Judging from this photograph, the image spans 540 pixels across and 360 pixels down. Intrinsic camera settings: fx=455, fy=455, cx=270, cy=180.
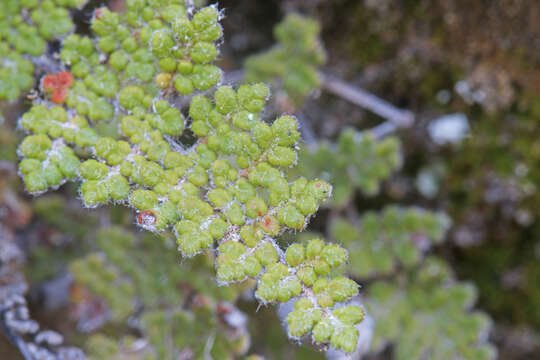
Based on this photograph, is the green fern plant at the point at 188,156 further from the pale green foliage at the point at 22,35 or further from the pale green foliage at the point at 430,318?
the pale green foliage at the point at 430,318

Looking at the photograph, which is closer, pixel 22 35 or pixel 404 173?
pixel 22 35

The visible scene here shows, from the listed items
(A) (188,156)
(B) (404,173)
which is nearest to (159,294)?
(A) (188,156)

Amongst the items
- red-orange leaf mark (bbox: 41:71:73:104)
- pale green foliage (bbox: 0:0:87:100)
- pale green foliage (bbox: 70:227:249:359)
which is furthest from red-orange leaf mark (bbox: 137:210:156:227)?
pale green foliage (bbox: 70:227:249:359)

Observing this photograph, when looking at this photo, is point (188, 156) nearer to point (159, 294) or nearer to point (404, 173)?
point (159, 294)

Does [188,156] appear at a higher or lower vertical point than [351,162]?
higher

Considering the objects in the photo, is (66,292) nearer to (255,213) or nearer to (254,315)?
(254,315)
